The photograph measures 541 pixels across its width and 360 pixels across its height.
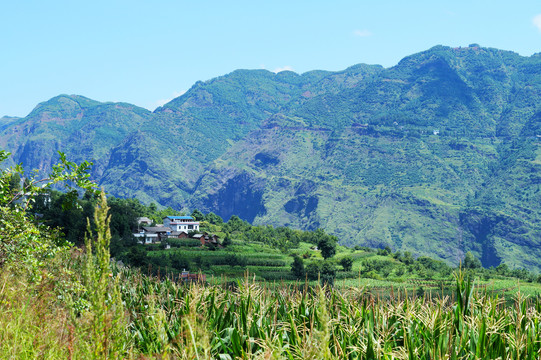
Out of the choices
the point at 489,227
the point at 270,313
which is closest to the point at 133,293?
the point at 270,313

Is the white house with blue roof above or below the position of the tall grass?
above

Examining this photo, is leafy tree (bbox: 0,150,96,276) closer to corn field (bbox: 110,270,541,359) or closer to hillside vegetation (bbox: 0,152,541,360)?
hillside vegetation (bbox: 0,152,541,360)

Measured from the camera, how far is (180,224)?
9525 cm

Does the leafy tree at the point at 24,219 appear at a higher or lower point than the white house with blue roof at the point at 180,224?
lower

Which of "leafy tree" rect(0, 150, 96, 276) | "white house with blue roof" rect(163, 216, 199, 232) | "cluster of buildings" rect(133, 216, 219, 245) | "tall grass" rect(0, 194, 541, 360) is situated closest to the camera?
"tall grass" rect(0, 194, 541, 360)

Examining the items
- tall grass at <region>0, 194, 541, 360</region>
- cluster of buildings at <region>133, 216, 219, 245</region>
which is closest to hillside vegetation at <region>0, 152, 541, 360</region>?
tall grass at <region>0, 194, 541, 360</region>

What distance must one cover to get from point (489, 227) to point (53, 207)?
16573 centimetres

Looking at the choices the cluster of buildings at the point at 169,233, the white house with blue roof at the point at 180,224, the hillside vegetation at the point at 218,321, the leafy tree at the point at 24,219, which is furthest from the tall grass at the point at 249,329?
the white house with blue roof at the point at 180,224

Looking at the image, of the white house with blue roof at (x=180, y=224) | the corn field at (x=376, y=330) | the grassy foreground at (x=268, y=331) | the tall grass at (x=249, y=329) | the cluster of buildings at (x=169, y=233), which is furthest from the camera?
the white house with blue roof at (x=180, y=224)

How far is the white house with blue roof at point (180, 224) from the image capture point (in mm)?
94812

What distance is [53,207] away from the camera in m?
59.9

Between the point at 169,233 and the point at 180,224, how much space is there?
510 inches

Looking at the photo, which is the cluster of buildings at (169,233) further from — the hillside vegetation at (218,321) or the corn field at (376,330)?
the corn field at (376,330)

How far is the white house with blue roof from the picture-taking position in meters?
94.8
